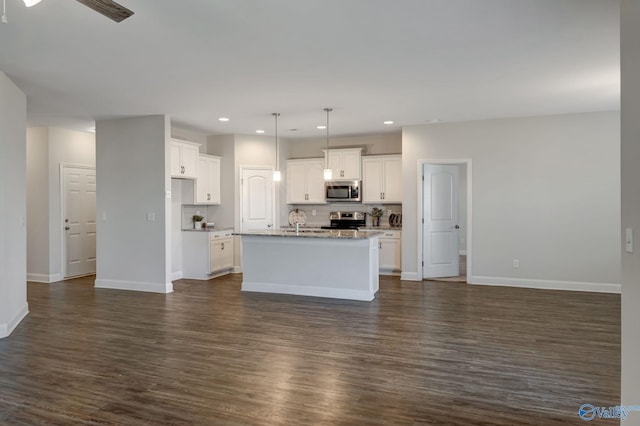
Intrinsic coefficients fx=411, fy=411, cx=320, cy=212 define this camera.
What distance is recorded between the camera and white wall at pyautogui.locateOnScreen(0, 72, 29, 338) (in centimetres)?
419

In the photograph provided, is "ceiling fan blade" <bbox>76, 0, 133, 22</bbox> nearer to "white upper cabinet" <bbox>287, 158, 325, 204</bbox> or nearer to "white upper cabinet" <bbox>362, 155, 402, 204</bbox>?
"white upper cabinet" <bbox>362, 155, 402, 204</bbox>

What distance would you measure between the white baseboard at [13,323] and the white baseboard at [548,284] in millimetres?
6229

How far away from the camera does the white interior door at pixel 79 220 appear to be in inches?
294

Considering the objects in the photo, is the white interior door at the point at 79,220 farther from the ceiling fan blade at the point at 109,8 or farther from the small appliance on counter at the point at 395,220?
the ceiling fan blade at the point at 109,8

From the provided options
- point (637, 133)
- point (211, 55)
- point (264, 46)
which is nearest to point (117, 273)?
point (211, 55)

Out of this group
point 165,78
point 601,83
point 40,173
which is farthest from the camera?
point 40,173

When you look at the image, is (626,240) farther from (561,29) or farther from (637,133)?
(561,29)

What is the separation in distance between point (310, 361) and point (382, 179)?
197 inches

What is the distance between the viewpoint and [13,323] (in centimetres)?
438

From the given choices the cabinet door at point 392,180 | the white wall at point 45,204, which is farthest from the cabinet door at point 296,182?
the white wall at point 45,204

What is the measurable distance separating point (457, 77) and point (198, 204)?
16.4 feet

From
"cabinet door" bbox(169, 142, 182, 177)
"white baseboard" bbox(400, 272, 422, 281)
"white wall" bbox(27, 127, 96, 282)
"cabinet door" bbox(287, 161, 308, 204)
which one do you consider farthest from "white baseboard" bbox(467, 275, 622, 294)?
"white wall" bbox(27, 127, 96, 282)

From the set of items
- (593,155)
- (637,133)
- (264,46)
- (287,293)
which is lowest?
(287,293)

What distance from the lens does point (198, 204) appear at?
Answer: 751cm
